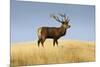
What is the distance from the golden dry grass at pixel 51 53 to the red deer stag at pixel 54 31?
0.18 ft

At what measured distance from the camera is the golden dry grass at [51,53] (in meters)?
2.36

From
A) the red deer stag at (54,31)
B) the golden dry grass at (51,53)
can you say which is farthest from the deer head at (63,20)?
the golden dry grass at (51,53)

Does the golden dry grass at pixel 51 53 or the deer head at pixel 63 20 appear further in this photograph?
the deer head at pixel 63 20

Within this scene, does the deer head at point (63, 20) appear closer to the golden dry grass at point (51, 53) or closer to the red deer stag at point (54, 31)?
the red deer stag at point (54, 31)

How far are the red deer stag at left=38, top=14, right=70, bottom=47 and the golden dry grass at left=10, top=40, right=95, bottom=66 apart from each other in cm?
6

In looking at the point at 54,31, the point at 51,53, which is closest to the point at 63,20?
the point at 54,31

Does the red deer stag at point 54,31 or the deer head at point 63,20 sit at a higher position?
the deer head at point 63,20

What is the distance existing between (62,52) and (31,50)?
0.36m

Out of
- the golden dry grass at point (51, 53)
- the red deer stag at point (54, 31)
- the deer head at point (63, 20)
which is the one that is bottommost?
the golden dry grass at point (51, 53)

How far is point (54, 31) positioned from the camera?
2512mm

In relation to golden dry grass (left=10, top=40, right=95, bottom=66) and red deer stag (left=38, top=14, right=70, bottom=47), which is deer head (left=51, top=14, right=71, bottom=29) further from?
golden dry grass (left=10, top=40, right=95, bottom=66)

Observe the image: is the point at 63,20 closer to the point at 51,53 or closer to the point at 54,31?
Answer: the point at 54,31

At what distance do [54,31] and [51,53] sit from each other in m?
0.24

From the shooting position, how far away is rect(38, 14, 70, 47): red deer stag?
2.45m
